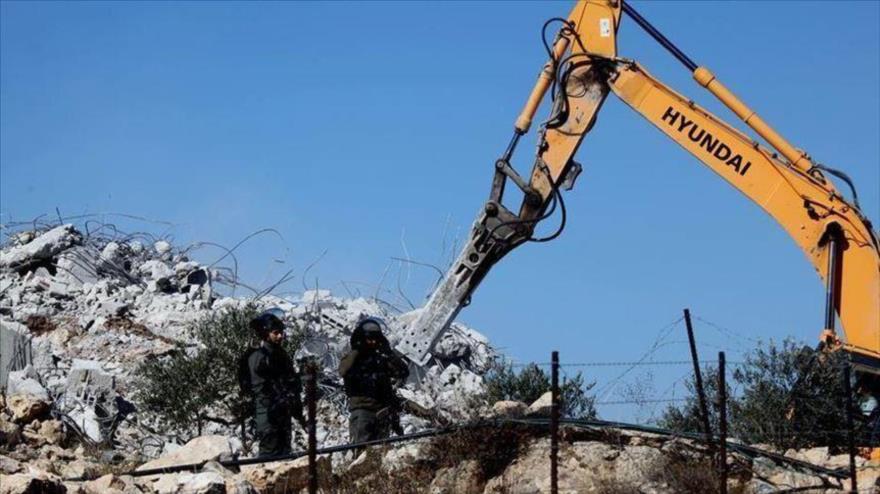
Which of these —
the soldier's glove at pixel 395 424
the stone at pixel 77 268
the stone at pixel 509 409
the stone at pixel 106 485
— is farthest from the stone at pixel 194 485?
the stone at pixel 77 268

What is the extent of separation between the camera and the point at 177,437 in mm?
19469

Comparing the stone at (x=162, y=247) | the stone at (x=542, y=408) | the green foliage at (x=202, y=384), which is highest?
the stone at (x=162, y=247)

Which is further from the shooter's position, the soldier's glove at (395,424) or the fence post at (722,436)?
the soldier's glove at (395,424)

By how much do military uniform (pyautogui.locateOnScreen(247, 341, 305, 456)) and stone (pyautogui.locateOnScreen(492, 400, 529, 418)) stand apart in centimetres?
187

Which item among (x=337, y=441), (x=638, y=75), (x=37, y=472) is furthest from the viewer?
(x=337, y=441)

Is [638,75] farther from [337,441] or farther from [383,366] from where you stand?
[337,441]

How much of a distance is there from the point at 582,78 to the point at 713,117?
4.50 ft

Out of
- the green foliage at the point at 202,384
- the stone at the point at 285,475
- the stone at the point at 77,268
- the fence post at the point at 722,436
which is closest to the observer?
the fence post at the point at 722,436

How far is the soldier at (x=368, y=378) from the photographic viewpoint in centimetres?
1476

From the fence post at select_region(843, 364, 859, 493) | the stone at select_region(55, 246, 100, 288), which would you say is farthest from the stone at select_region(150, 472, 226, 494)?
the stone at select_region(55, 246, 100, 288)

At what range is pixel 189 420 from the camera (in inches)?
763

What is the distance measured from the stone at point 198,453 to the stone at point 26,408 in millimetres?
2633

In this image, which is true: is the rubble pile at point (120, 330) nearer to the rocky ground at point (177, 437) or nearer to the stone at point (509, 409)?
the rocky ground at point (177, 437)

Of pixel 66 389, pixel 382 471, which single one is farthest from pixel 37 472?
pixel 66 389
